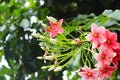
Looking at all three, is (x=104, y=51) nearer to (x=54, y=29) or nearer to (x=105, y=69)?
(x=105, y=69)

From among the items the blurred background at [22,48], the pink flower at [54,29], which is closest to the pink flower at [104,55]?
the pink flower at [54,29]

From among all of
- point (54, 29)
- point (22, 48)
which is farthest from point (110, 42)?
point (22, 48)

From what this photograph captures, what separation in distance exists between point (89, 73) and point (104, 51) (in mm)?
103

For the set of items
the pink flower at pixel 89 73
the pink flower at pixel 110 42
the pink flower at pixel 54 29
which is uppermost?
the pink flower at pixel 54 29

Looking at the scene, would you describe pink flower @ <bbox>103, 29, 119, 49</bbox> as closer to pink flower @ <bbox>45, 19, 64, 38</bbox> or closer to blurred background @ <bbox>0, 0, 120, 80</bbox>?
pink flower @ <bbox>45, 19, 64, 38</bbox>

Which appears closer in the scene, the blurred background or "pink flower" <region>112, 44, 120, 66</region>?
"pink flower" <region>112, 44, 120, 66</region>

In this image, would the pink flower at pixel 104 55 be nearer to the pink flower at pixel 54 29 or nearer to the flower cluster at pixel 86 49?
the flower cluster at pixel 86 49

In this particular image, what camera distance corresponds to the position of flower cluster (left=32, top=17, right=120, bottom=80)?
117 cm

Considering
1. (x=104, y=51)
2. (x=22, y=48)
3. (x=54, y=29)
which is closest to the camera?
(x=104, y=51)

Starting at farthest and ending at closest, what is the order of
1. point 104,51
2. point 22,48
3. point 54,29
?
point 22,48
point 54,29
point 104,51

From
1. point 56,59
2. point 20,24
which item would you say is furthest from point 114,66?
point 20,24

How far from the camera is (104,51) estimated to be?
115 cm

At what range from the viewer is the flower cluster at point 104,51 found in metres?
1.16

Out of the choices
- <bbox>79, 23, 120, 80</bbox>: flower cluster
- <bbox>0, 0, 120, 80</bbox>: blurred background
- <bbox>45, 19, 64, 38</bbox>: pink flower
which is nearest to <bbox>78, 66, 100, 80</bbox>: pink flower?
<bbox>79, 23, 120, 80</bbox>: flower cluster
